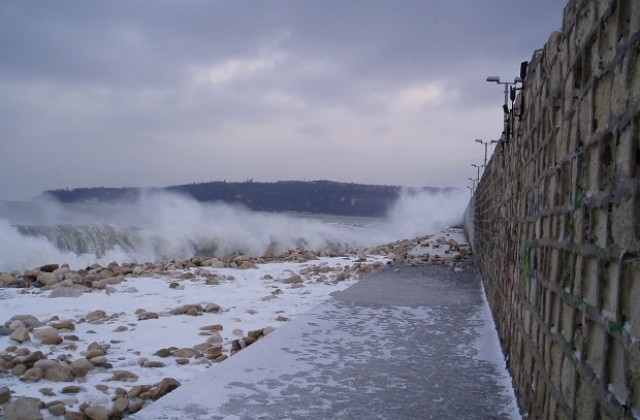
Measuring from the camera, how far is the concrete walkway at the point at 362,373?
3115 millimetres

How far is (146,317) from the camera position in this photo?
650 cm

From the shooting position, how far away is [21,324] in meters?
5.78

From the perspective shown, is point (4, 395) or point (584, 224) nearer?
point (584, 224)

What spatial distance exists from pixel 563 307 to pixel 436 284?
630cm

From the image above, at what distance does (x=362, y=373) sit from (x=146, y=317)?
141 inches

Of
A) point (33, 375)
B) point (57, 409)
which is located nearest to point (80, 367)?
point (33, 375)

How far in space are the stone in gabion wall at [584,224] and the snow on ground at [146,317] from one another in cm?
239

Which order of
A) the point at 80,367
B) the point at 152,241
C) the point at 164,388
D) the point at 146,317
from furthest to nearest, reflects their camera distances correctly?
the point at 152,241 → the point at 146,317 → the point at 80,367 → the point at 164,388

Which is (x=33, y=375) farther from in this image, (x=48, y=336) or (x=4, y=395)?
(x=48, y=336)

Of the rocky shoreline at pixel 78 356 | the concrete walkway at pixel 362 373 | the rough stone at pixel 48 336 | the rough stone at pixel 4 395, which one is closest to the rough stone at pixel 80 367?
the rocky shoreline at pixel 78 356

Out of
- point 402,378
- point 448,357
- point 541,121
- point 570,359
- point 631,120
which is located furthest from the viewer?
point 448,357

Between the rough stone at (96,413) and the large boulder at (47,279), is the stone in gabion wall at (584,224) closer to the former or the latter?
the rough stone at (96,413)

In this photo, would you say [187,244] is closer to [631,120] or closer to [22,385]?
[22,385]

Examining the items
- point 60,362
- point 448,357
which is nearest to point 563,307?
point 448,357
